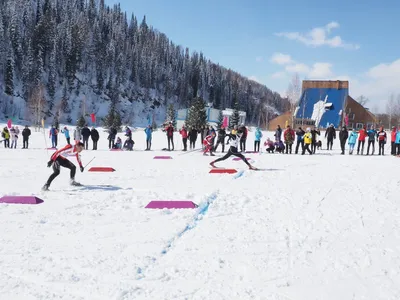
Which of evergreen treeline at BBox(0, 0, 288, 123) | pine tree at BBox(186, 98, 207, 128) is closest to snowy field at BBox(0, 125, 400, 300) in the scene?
pine tree at BBox(186, 98, 207, 128)

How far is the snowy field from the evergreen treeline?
52.2 metres

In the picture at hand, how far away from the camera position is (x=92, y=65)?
311 feet

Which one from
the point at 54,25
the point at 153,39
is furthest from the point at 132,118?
the point at 153,39

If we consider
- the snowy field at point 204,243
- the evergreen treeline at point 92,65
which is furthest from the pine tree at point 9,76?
the snowy field at point 204,243

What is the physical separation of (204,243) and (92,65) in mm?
98236

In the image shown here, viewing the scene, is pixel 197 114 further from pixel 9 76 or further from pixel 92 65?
pixel 92 65

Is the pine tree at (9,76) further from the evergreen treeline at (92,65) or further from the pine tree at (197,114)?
the pine tree at (197,114)

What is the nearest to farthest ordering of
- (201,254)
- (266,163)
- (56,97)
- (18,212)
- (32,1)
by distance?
(201,254)
(18,212)
(266,163)
(56,97)
(32,1)

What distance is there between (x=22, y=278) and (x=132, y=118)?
8622 cm

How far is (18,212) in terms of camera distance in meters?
6.24

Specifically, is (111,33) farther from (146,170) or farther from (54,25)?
(146,170)

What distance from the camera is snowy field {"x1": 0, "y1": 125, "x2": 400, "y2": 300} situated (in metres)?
3.55

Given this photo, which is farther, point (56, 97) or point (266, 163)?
point (56, 97)

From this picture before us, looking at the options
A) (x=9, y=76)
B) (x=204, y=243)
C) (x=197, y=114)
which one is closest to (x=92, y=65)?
(x=9, y=76)
